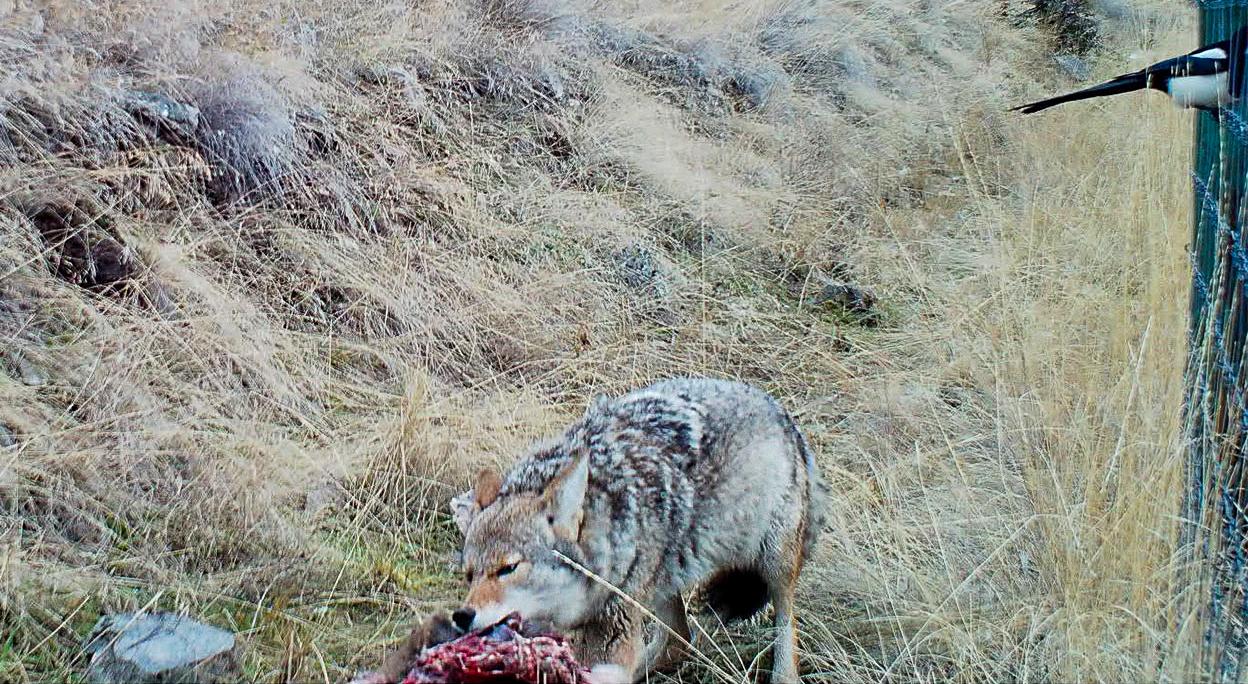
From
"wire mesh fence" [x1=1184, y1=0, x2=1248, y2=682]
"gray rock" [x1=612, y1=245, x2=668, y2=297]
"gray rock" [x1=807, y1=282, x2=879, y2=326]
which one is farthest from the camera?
"gray rock" [x1=807, y1=282, x2=879, y2=326]

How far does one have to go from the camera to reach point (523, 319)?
5.24m

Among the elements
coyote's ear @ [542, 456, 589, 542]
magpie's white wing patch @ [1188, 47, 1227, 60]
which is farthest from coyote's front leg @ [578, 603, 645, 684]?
magpie's white wing patch @ [1188, 47, 1227, 60]

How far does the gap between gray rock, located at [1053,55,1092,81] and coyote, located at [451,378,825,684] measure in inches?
296

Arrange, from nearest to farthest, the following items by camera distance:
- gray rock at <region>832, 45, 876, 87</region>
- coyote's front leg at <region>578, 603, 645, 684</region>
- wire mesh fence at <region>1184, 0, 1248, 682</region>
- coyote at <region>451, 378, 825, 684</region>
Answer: wire mesh fence at <region>1184, 0, 1248, 682</region>
coyote at <region>451, 378, 825, 684</region>
coyote's front leg at <region>578, 603, 645, 684</region>
gray rock at <region>832, 45, 876, 87</region>

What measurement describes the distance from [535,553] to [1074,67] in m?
8.77

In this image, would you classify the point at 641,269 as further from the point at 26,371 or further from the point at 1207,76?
the point at 26,371

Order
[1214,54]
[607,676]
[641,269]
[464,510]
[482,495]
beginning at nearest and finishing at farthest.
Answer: [607,676] < [482,495] < [464,510] < [1214,54] < [641,269]

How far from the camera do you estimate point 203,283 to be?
15.1ft

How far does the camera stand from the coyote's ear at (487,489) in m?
3.06

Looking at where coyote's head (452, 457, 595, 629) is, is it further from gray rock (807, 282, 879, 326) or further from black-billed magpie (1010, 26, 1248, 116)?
gray rock (807, 282, 879, 326)

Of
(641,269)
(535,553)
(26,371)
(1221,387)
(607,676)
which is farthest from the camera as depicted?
(641,269)

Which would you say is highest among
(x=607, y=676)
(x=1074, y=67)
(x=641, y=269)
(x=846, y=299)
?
(x=607, y=676)

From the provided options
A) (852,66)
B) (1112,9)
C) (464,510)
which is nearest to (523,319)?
(464,510)

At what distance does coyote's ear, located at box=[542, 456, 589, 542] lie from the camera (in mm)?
2895
